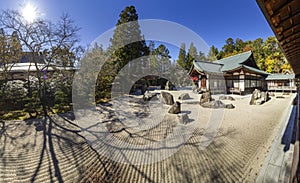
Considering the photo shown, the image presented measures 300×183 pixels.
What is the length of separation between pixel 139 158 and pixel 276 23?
10.6 ft

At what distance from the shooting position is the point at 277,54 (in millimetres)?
21547

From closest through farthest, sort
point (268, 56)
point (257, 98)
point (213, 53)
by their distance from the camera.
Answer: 1. point (257, 98)
2. point (268, 56)
3. point (213, 53)

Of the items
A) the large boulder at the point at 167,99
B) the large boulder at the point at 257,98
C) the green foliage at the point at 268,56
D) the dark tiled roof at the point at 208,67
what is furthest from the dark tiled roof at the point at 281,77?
the large boulder at the point at 167,99

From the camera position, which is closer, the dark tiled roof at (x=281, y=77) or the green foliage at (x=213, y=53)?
the dark tiled roof at (x=281, y=77)

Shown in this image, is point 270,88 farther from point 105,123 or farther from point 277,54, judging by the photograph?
point 105,123

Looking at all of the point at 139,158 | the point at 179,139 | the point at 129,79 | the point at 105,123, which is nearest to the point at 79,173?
the point at 139,158

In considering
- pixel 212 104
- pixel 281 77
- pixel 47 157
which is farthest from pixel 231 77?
pixel 47 157

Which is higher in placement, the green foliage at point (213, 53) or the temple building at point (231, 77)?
the green foliage at point (213, 53)

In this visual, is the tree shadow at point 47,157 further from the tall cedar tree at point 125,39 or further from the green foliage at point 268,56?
the green foliage at point 268,56

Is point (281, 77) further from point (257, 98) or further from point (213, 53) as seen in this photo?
point (213, 53)

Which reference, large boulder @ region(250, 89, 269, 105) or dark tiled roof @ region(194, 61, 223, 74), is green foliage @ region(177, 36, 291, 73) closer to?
dark tiled roof @ region(194, 61, 223, 74)

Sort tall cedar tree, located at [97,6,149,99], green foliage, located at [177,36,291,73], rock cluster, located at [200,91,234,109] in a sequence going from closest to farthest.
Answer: rock cluster, located at [200,91,234,109], tall cedar tree, located at [97,6,149,99], green foliage, located at [177,36,291,73]

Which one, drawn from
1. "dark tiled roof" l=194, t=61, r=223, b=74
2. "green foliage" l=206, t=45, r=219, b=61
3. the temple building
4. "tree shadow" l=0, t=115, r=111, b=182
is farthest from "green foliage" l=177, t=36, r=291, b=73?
"tree shadow" l=0, t=115, r=111, b=182

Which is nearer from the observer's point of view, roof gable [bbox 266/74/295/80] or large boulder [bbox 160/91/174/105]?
large boulder [bbox 160/91/174/105]
